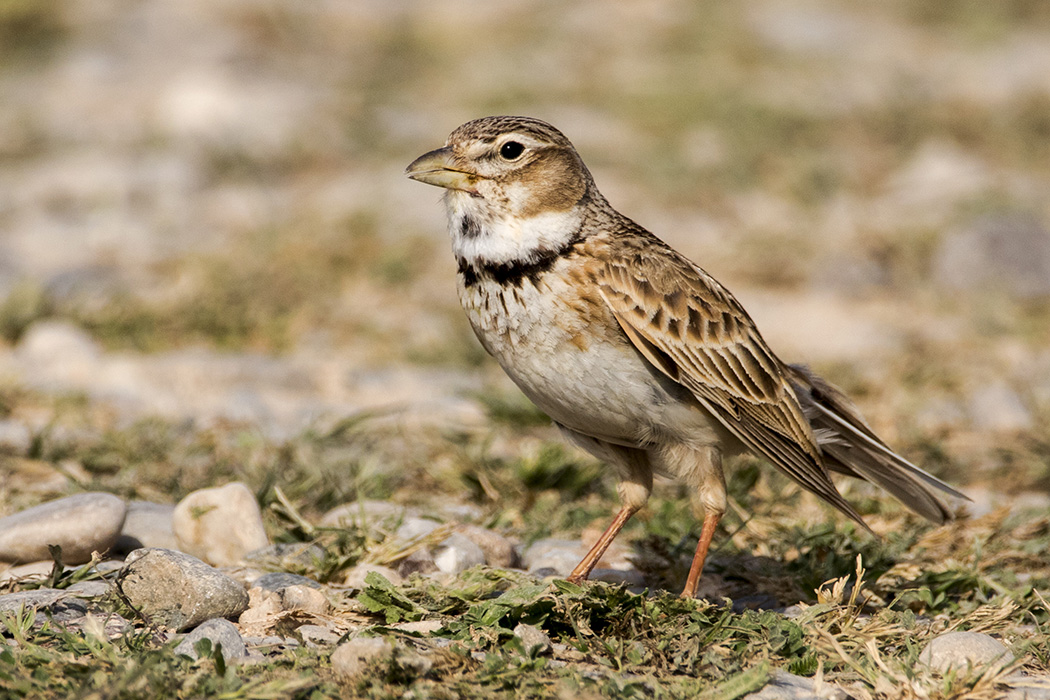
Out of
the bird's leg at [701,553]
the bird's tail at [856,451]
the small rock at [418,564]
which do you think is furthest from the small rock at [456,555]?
the bird's tail at [856,451]

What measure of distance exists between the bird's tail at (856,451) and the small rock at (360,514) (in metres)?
1.75

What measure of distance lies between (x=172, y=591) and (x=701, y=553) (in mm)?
1884

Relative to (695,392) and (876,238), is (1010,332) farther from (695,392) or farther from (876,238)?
A: (695,392)

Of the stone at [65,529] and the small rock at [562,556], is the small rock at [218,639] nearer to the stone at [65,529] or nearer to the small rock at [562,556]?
the stone at [65,529]

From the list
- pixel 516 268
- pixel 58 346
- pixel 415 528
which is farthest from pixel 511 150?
pixel 58 346

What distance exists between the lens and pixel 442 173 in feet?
15.4

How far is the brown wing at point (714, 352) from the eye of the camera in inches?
175

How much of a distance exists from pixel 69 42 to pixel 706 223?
8.83 meters

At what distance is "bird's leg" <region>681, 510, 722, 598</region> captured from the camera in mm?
4398

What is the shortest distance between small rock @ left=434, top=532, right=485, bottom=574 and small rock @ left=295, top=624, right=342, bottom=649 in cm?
72

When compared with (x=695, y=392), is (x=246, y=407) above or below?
below

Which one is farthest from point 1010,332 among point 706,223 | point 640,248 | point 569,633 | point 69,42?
point 69,42

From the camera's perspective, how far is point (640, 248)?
185 inches

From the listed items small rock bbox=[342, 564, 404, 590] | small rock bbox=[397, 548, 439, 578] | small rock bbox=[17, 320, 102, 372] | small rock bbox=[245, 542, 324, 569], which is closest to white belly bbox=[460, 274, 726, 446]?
small rock bbox=[397, 548, 439, 578]
